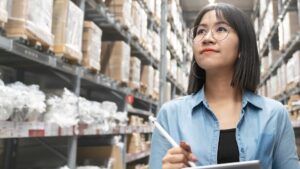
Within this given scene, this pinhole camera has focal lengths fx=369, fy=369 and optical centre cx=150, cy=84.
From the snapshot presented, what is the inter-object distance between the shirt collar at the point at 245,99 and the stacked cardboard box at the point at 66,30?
46.4 inches

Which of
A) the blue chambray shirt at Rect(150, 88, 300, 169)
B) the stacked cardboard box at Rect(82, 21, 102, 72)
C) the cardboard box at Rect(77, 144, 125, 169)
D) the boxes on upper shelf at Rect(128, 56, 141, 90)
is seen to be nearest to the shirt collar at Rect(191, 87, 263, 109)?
the blue chambray shirt at Rect(150, 88, 300, 169)

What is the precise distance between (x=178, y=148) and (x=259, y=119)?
0.43 meters

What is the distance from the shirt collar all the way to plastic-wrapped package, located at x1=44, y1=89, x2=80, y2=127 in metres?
1.03

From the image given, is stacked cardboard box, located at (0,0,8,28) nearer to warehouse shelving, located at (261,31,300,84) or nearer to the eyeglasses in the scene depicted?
the eyeglasses

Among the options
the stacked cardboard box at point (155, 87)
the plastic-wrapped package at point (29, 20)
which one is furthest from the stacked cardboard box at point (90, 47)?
the stacked cardboard box at point (155, 87)

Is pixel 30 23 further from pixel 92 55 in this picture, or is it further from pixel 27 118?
pixel 92 55

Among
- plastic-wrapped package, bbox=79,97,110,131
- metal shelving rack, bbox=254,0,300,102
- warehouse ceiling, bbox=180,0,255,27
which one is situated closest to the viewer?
plastic-wrapped package, bbox=79,97,110,131

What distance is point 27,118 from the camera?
1900mm

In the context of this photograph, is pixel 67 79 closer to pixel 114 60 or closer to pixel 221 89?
pixel 114 60

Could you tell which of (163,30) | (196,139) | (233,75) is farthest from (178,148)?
(163,30)

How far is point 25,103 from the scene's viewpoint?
1.82 m

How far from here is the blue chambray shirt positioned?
4.43 ft

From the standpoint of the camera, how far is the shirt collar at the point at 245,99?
4.79 feet

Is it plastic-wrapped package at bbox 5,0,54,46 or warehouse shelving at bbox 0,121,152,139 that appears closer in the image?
warehouse shelving at bbox 0,121,152,139
